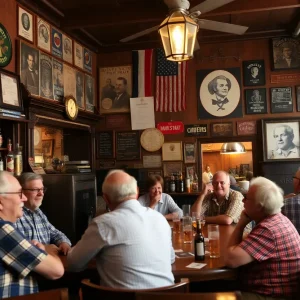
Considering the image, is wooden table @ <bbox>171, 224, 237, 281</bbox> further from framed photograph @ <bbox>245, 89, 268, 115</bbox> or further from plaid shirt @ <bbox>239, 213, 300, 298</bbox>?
framed photograph @ <bbox>245, 89, 268, 115</bbox>

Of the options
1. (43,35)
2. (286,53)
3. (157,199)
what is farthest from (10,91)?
(286,53)

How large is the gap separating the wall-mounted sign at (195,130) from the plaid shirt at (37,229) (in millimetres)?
4158

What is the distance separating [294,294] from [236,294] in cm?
91

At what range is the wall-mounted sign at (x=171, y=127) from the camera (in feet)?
23.4

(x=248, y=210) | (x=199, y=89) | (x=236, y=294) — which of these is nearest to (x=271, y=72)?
(x=199, y=89)

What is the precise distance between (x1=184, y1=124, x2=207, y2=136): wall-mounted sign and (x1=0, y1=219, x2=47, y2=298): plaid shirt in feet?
17.9

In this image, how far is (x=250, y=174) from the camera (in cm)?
743

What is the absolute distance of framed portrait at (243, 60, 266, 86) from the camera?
22.8 feet

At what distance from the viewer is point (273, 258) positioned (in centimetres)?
223

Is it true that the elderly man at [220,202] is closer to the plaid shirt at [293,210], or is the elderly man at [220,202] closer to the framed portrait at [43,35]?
the plaid shirt at [293,210]

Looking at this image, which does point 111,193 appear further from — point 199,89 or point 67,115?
point 199,89

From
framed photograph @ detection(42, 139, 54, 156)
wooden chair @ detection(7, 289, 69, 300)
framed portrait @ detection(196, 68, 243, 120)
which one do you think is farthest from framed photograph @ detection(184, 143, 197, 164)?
wooden chair @ detection(7, 289, 69, 300)

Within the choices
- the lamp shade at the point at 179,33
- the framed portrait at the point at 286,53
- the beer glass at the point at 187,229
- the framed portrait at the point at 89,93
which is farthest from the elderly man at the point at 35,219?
the framed portrait at the point at 286,53

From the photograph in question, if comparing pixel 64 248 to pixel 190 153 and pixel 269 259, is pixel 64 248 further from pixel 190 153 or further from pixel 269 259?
pixel 190 153
